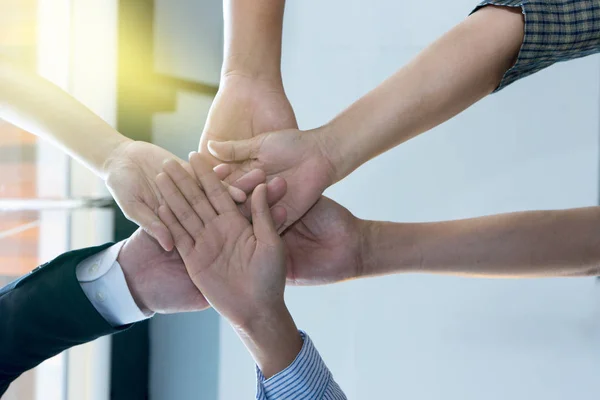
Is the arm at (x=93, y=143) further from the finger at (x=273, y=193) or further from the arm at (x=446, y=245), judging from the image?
the arm at (x=446, y=245)

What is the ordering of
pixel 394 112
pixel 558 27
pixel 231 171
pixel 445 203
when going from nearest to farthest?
pixel 558 27, pixel 394 112, pixel 231 171, pixel 445 203

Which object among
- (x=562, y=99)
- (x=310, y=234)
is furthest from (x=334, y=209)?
(x=562, y=99)

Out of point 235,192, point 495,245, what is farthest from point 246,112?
point 495,245

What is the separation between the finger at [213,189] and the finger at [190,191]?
0.01m

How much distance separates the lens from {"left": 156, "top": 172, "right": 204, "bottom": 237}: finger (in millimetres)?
987

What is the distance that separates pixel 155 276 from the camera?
1.06 metres

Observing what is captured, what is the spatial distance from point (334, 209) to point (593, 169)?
1.09 meters

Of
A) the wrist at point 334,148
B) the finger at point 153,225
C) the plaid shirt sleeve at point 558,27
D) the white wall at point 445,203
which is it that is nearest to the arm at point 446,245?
the wrist at point 334,148

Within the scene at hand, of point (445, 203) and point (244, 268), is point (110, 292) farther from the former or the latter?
point (445, 203)

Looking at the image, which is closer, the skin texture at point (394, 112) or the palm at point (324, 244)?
the skin texture at point (394, 112)

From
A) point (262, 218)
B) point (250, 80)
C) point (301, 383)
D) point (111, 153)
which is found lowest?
point (301, 383)

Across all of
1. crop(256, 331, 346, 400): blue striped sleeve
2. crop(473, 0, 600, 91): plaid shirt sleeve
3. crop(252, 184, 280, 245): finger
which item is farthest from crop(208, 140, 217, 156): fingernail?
crop(473, 0, 600, 91): plaid shirt sleeve

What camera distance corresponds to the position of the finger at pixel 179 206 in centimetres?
99

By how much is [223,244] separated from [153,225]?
0.38 feet
